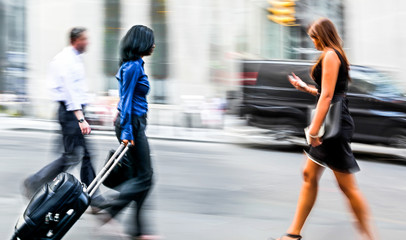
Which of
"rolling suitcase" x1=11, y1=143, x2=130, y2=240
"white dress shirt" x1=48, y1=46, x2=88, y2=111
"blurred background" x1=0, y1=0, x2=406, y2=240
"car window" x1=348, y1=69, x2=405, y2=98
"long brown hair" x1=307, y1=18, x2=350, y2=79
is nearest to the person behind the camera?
"rolling suitcase" x1=11, y1=143, x2=130, y2=240

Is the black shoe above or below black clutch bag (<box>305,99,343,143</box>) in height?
below

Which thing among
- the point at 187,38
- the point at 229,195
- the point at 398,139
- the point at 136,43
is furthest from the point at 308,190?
the point at 187,38

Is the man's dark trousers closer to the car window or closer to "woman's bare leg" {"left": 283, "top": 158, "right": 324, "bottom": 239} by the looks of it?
"woman's bare leg" {"left": 283, "top": 158, "right": 324, "bottom": 239}

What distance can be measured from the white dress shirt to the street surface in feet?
2.27

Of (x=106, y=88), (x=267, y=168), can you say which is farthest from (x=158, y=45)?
(x=267, y=168)

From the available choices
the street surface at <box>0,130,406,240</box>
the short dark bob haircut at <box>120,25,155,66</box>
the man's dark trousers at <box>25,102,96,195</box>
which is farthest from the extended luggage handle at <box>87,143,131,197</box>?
the man's dark trousers at <box>25,102,96,195</box>

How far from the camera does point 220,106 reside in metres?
15.6

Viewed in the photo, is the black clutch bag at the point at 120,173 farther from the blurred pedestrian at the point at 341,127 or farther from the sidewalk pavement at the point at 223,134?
the sidewalk pavement at the point at 223,134

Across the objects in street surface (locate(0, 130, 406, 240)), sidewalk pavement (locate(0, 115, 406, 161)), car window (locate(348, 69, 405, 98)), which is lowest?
sidewalk pavement (locate(0, 115, 406, 161))

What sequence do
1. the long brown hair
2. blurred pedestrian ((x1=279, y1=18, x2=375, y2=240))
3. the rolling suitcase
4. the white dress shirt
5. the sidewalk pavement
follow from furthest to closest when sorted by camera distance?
the sidewalk pavement < the white dress shirt < the long brown hair < blurred pedestrian ((x1=279, y1=18, x2=375, y2=240)) < the rolling suitcase

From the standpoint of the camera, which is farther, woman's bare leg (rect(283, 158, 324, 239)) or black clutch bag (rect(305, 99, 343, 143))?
woman's bare leg (rect(283, 158, 324, 239))

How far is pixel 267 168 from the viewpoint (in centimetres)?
902

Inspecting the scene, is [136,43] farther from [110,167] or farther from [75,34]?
[75,34]

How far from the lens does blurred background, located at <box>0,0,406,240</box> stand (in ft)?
19.6
